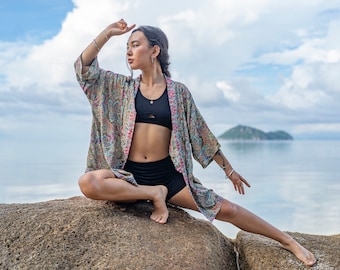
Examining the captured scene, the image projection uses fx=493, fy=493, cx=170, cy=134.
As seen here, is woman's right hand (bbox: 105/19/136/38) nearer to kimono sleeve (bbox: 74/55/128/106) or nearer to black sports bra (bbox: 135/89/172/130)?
kimono sleeve (bbox: 74/55/128/106)

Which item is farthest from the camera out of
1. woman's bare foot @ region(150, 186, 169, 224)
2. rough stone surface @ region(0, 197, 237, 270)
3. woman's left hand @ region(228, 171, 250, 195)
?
woman's left hand @ region(228, 171, 250, 195)

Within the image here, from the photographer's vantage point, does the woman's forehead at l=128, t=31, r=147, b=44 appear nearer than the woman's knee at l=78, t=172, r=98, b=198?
No

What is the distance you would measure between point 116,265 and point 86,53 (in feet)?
5.51

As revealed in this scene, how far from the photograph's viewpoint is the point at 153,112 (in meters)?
3.98

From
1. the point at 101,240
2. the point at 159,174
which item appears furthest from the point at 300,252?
the point at 101,240

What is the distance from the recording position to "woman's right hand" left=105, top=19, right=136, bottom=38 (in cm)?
391

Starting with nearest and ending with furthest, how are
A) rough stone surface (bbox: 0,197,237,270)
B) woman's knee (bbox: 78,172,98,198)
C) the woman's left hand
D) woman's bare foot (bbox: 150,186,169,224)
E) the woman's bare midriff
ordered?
rough stone surface (bbox: 0,197,237,270) < woman's knee (bbox: 78,172,98,198) < woman's bare foot (bbox: 150,186,169,224) < the woman's bare midriff < the woman's left hand

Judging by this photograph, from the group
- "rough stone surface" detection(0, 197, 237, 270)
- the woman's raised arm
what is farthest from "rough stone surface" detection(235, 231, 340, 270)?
the woman's raised arm

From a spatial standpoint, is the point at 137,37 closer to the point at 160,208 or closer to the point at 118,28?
the point at 118,28

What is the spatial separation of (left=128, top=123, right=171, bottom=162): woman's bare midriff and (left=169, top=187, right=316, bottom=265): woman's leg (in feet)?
1.24

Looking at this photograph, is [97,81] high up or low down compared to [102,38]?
down

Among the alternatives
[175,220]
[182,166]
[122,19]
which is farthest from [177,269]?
[122,19]

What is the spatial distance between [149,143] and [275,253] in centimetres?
140

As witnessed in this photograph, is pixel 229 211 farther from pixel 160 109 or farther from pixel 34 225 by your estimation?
pixel 34 225
